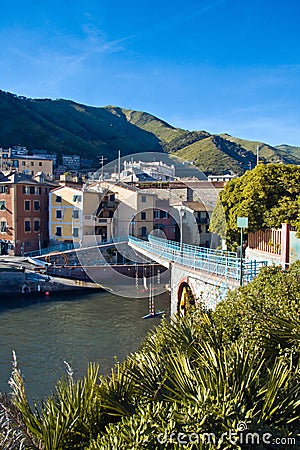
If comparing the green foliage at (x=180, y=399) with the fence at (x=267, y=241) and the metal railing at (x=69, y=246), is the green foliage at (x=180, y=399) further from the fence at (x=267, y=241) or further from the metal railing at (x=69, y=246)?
the metal railing at (x=69, y=246)

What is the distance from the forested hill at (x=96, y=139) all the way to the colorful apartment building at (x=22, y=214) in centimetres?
5131

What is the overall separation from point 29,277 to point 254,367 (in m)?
31.5

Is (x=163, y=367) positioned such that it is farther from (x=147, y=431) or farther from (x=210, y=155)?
(x=210, y=155)

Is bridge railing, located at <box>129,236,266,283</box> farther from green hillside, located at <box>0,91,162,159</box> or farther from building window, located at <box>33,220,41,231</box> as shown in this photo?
green hillside, located at <box>0,91,162,159</box>

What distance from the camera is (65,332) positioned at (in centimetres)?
2381

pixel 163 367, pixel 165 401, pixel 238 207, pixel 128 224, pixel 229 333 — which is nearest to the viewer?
pixel 165 401

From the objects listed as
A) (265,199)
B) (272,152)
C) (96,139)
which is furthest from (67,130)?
(265,199)

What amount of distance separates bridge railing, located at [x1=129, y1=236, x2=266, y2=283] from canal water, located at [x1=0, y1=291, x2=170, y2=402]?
456cm

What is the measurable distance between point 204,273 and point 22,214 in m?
27.9

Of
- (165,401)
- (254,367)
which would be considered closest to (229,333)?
(254,367)

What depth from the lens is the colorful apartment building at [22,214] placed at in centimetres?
4056

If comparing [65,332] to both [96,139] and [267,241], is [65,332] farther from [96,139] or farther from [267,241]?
[96,139]

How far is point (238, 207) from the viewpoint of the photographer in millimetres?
21234

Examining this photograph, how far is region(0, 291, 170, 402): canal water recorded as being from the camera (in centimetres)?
1819
